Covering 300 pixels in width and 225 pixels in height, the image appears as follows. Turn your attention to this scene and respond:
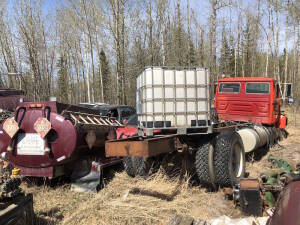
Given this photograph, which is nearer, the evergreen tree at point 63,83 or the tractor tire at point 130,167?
the tractor tire at point 130,167

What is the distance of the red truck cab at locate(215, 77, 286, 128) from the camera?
9164 mm

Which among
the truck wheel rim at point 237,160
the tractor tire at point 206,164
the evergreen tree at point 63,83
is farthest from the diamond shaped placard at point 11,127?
the evergreen tree at point 63,83

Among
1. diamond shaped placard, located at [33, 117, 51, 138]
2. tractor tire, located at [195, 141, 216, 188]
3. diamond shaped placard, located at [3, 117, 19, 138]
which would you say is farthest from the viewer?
diamond shaped placard, located at [3, 117, 19, 138]

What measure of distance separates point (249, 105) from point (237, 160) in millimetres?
4177

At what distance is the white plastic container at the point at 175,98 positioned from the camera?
458cm

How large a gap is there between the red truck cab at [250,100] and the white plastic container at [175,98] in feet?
17.0

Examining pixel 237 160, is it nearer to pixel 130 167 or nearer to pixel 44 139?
pixel 130 167

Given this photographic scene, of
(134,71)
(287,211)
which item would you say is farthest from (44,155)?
(134,71)

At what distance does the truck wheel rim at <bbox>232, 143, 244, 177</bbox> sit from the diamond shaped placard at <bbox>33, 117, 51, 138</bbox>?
3.44 m

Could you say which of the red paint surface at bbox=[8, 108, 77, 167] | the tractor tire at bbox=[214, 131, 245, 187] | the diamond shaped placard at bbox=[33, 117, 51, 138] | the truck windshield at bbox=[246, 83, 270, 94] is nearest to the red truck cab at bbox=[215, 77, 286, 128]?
the truck windshield at bbox=[246, 83, 270, 94]

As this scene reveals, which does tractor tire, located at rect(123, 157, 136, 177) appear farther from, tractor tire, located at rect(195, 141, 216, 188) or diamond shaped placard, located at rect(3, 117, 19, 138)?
diamond shaped placard, located at rect(3, 117, 19, 138)

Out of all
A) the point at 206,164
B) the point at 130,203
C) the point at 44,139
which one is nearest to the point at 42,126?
the point at 44,139

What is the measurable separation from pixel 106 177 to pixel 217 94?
5752mm

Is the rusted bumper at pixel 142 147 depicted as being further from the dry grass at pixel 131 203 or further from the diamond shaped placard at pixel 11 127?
the diamond shaped placard at pixel 11 127
